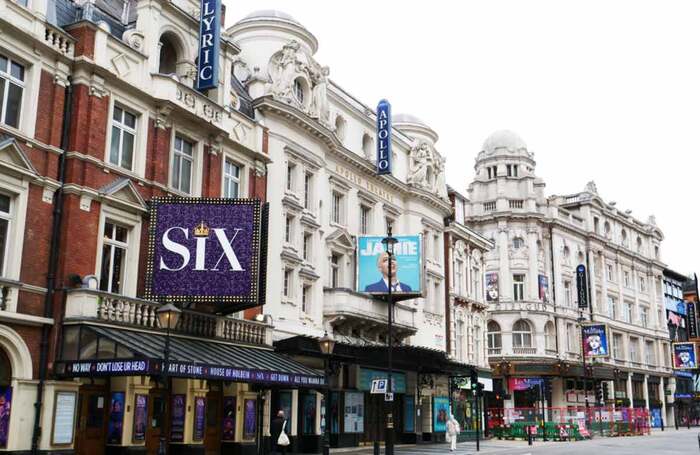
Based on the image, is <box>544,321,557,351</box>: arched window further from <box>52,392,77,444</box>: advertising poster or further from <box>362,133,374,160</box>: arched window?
<box>52,392,77,444</box>: advertising poster

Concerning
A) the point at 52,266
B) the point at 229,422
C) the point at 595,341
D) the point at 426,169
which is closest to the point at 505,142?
the point at 595,341

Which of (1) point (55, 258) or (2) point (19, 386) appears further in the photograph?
(1) point (55, 258)

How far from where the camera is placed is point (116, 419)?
70.5 ft

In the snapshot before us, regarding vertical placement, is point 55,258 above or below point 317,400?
above

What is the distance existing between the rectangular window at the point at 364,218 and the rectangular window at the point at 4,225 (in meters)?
21.6

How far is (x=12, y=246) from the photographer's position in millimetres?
19188

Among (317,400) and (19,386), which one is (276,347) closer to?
(317,400)

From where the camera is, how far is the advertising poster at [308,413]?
31.7 m

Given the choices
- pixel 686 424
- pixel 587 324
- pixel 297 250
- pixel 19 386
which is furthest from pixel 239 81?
pixel 686 424

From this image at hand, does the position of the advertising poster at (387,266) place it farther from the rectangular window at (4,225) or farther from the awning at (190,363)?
the rectangular window at (4,225)

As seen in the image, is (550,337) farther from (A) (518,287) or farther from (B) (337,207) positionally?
(B) (337,207)

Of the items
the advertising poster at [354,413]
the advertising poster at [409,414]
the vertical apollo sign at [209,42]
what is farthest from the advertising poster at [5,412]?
the advertising poster at [409,414]

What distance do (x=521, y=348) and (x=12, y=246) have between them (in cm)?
5146

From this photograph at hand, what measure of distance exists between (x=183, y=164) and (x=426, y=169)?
2104cm
